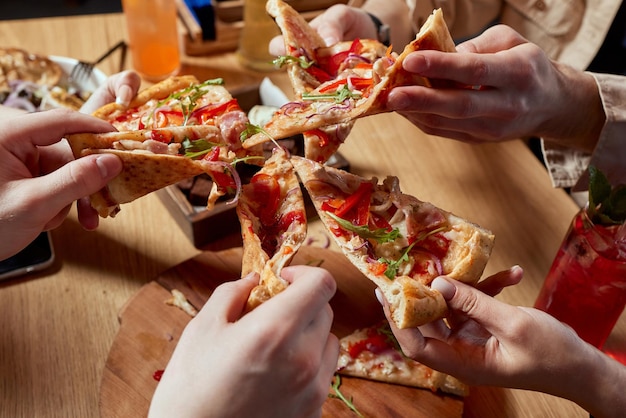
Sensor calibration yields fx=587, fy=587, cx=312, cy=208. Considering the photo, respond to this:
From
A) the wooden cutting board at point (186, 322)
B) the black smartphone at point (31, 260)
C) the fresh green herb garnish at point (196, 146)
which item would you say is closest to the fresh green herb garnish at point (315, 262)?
the wooden cutting board at point (186, 322)

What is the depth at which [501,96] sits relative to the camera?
2.02m

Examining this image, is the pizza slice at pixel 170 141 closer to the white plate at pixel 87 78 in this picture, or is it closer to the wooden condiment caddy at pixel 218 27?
the white plate at pixel 87 78

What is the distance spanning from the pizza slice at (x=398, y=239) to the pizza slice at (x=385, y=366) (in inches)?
15.0

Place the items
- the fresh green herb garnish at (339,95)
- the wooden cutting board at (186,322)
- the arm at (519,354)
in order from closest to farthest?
the arm at (519,354)
the wooden cutting board at (186,322)
the fresh green herb garnish at (339,95)

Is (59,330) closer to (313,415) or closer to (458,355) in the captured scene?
(313,415)

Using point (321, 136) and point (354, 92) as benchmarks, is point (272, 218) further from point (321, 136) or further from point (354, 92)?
point (354, 92)

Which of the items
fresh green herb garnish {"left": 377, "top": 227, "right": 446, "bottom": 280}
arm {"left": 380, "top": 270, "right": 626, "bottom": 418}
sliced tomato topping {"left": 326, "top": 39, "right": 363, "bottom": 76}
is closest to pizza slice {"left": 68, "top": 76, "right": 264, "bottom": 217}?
sliced tomato topping {"left": 326, "top": 39, "right": 363, "bottom": 76}

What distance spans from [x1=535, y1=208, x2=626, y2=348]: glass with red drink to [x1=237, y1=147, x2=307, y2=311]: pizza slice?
2.98ft

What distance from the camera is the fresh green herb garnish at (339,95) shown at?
6.51 feet

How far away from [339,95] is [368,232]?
0.51 metres

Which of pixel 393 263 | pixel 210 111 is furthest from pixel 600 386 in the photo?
pixel 210 111

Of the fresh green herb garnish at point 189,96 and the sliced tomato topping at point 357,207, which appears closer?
the sliced tomato topping at point 357,207

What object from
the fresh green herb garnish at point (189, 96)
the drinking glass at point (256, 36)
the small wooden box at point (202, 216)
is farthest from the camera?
the drinking glass at point (256, 36)

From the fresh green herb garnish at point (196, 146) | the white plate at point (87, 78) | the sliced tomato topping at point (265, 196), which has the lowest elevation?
the white plate at point (87, 78)
